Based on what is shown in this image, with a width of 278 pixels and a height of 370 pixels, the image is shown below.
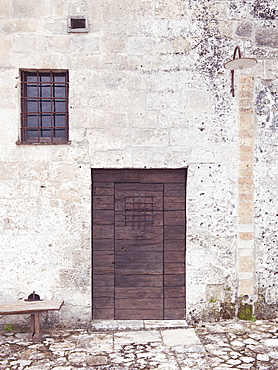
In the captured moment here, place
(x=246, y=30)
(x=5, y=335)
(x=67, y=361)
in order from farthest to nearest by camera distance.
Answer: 1. (x=246, y=30)
2. (x=5, y=335)
3. (x=67, y=361)

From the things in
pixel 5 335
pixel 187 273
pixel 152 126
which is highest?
pixel 152 126

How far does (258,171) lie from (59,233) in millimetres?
2547

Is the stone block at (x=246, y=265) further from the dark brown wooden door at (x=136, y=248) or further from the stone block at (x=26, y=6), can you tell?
the stone block at (x=26, y=6)

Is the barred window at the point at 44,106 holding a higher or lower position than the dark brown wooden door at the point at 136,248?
higher

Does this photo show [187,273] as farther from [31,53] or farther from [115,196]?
[31,53]

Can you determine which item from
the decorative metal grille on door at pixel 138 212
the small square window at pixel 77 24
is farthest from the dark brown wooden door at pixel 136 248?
the small square window at pixel 77 24

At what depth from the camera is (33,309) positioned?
414 cm

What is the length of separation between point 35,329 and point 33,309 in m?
0.29

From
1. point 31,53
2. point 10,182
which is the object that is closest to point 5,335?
point 10,182

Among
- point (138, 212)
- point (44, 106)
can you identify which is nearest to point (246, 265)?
point (138, 212)

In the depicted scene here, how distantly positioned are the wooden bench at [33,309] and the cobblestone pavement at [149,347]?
4.3 inches

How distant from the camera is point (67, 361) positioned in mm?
3713

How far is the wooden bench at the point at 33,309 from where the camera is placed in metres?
4.12

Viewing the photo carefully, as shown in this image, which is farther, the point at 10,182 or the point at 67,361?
the point at 10,182
